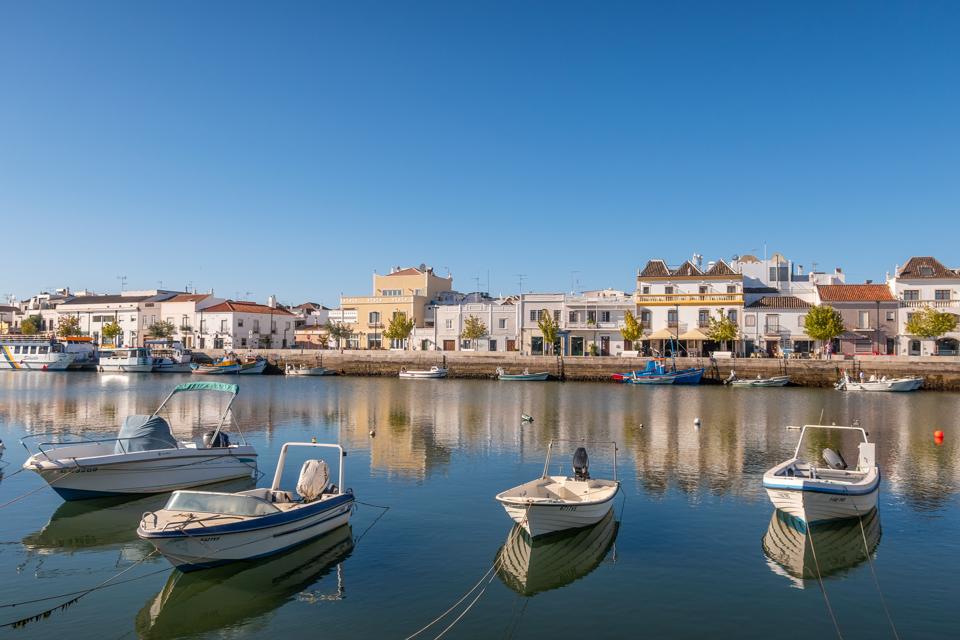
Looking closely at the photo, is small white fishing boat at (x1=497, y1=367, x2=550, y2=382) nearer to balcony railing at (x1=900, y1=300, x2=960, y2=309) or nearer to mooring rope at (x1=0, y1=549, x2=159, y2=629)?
balcony railing at (x1=900, y1=300, x2=960, y2=309)

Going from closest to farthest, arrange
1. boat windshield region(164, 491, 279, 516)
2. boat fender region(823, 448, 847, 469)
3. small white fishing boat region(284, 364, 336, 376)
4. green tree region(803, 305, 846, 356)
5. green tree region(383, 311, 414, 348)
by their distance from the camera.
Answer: boat windshield region(164, 491, 279, 516)
boat fender region(823, 448, 847, 469)
green tree region(803, 305, 846, 356)
small white fishing boat region(284, 364, 336, 376)
green tree region(383, 311, 414, 348)

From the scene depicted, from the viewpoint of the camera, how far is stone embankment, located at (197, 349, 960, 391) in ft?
189

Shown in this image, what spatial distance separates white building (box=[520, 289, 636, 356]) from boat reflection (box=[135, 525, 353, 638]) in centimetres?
6393

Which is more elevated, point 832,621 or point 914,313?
point 914,313

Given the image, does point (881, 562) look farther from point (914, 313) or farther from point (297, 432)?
point (914, 313)

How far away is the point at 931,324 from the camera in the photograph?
61.7 metres

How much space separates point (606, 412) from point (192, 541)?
29.1 metres

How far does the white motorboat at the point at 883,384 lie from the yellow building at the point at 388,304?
49632mm

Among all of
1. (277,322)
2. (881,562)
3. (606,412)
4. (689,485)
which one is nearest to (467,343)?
(277,322)

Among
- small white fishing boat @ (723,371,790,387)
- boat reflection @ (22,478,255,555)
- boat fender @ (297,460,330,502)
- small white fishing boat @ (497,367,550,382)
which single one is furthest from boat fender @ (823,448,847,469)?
small white fishing boat @ (497,367,550,382)

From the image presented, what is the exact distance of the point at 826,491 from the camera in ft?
49.6

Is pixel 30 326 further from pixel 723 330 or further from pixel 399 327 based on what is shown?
pixel 723 330

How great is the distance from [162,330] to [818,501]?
97.3 m

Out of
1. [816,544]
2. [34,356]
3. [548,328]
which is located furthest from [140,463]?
[34,356]
